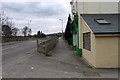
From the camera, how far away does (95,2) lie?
439 inches

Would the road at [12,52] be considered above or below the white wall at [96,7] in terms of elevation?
below

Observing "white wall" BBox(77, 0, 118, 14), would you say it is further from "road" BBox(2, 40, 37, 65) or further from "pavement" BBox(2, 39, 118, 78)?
"road" BBox(2, 40, 37, 65)

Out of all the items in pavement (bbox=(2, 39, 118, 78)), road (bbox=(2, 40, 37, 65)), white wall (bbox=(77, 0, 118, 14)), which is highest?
white wall (bbox=(77, 0, 118, 14))

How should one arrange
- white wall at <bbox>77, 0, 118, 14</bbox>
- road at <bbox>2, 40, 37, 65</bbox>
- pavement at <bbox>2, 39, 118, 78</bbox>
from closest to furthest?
pavement at <bbox>2, 39, 118, 78</bbox>, road at <bbox>2, 40, 37, 65</bbox>, white wall at <bbox>77, 0, 118, 14</bbox>

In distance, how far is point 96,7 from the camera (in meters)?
11.1

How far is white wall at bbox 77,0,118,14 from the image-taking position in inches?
434

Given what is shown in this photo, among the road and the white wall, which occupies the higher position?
the white wall

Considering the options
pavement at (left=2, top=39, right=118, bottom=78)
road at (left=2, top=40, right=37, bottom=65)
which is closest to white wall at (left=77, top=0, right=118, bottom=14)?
pavement at (left=2, top=39, right=118, bottom=78)

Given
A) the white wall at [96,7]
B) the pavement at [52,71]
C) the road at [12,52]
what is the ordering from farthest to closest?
the white wall at [96,7] < the road at [12,52] < the pavement at [52,71]

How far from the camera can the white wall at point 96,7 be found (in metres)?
11.0

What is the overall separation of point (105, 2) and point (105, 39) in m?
5.42

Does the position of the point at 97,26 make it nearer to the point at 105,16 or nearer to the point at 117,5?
the point at 105,16

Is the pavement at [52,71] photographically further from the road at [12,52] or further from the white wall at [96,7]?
the white wall at [96,7]

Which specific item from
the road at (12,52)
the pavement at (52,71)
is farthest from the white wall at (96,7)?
the road at (12,52)
